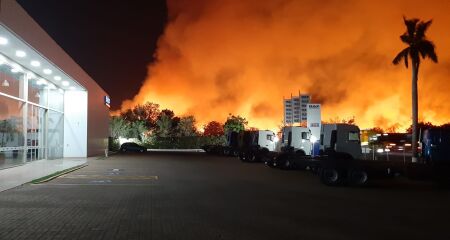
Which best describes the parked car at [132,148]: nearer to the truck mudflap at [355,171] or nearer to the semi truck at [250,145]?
the semi truck at [250,145]

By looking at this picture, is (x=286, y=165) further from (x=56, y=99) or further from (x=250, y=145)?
(x=56, y=99)

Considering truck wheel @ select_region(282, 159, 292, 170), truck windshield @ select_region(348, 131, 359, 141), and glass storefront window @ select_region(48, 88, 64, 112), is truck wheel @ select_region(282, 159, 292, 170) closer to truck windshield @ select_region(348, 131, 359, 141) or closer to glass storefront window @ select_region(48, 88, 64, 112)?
truck windshield @ select_region(348, 131, 359, 141)

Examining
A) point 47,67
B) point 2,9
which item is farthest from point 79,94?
point 2,9

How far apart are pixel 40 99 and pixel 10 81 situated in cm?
739

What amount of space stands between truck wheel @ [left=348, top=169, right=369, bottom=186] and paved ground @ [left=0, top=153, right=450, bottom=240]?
395mm

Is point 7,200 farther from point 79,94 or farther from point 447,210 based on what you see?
point 79,94

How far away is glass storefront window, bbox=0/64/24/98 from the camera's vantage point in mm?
23969

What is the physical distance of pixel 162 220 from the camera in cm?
1042

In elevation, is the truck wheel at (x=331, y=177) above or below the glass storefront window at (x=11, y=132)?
below

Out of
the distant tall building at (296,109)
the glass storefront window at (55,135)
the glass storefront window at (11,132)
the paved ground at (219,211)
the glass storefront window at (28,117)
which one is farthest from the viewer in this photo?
the distant tall building at (296,109)

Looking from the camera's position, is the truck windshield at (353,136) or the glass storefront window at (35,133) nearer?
the truck windshield at (353,136)

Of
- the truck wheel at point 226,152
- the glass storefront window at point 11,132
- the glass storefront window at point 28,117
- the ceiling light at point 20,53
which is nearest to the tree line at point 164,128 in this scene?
the truck wheel at point 226,152

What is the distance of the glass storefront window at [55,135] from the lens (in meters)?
34.9

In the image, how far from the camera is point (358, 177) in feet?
59.2
